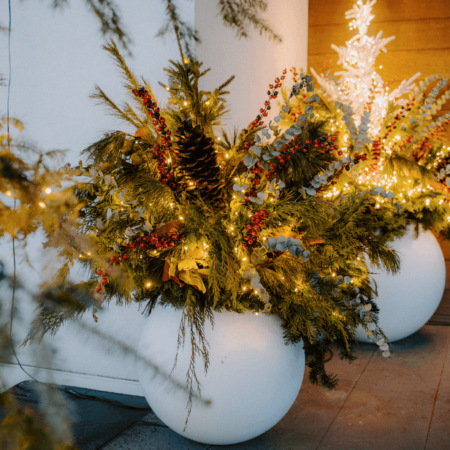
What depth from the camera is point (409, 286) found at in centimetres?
187

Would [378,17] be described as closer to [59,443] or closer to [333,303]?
[333,303]

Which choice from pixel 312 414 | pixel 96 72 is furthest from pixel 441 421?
pixel 96 72

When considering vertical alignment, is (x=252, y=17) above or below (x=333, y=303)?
above

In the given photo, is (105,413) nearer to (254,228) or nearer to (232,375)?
(232,375)

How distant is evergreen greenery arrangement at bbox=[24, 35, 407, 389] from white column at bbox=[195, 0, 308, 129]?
280 mm

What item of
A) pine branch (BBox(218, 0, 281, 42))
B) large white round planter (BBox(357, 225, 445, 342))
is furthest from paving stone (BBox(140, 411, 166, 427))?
pine branch (BBox(218, 0, 281, 42))

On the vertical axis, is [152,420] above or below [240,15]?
below

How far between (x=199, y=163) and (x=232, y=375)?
511 mm

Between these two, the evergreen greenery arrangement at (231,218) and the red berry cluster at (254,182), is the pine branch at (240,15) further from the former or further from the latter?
the red berry cluster at (254,182)

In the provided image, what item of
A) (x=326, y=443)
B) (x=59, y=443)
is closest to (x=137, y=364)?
(x=59, y=443)

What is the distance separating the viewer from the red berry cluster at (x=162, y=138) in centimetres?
95

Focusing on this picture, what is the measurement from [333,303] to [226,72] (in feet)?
3.03

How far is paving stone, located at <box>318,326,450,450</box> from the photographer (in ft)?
4.09

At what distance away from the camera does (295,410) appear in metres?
1.43
